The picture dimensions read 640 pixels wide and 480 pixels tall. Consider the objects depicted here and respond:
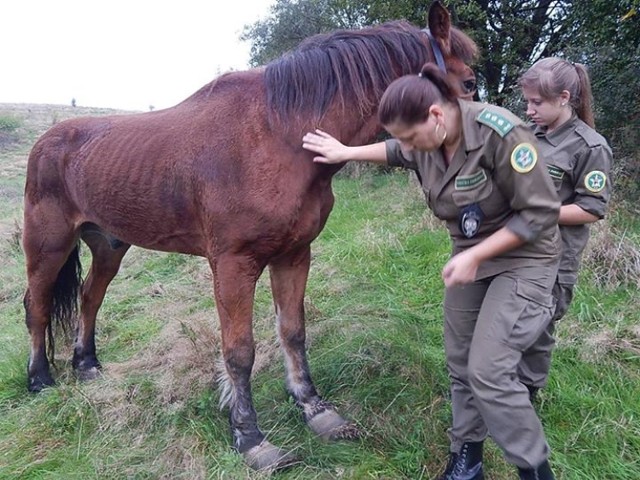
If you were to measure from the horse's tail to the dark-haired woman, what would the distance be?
292 centimetres

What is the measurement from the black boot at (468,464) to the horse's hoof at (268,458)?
2.49 feet

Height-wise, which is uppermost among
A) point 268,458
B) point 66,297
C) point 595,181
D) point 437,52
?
point 437,52

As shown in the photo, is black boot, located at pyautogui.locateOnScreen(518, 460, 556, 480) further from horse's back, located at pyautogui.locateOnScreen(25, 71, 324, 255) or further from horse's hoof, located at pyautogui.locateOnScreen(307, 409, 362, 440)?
horse's back, located at pyautogui.locateOnScreen(25, 71, 324, 255)

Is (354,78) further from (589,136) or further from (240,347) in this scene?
(240,347)

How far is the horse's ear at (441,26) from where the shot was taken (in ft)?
7.44

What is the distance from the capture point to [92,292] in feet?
12.6

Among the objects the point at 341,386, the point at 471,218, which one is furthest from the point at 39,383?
the point at 471,218

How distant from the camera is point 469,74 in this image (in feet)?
7.86

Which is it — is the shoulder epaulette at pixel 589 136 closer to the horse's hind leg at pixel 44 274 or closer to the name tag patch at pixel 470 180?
the name tag patch at pixel 470 180

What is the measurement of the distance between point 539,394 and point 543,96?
1505mm

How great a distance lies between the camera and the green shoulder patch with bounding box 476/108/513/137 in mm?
1715

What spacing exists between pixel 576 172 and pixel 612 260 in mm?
1869

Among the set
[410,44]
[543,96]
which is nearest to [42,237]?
[410,44]

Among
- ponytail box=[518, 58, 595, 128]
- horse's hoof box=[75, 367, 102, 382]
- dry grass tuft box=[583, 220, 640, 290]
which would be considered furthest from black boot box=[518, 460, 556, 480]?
horse's hoof box=[75, 367, 102, 382]
